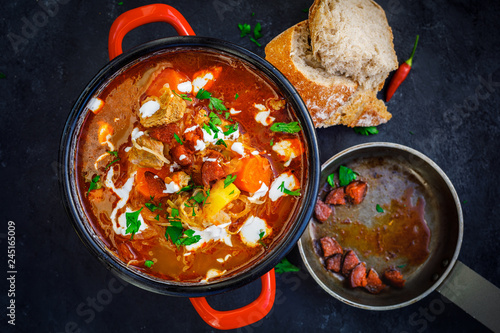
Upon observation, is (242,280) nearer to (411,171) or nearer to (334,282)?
(334,282)

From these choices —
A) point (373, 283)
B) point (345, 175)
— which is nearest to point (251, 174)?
point (345, 175)

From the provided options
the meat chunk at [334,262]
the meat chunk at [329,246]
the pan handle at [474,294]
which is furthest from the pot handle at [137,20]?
the pan handle at [474,294]

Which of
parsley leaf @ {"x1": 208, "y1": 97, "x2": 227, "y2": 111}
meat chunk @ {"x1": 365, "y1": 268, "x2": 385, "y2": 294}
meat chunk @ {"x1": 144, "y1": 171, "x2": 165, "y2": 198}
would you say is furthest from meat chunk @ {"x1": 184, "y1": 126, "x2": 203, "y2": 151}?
meat chunk @ {"x1": 365, "y1": 268, "x2": 385, "y2": 294}

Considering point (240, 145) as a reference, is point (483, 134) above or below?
below

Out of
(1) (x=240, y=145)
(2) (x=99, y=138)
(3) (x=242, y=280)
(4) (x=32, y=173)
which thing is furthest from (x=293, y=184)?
(4) (x=32, y=173)

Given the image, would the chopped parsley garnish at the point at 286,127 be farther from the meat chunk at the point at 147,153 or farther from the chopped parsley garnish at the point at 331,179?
the chopped parsley garnish at the point at 331,179

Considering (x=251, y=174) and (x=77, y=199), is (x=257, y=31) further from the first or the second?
(x=77, y=199)

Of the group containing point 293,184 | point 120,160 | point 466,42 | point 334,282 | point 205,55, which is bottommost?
point 334,282
